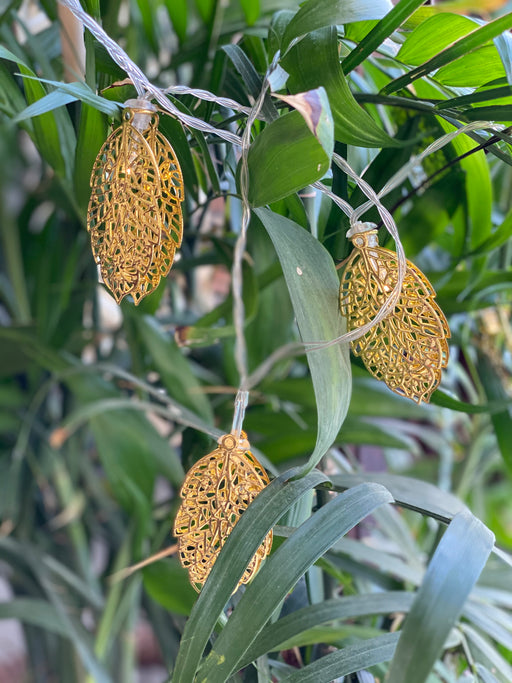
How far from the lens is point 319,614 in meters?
0.29

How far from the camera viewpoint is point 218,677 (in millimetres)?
219

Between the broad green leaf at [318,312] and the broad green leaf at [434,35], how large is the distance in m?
0.11

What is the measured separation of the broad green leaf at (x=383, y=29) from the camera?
0.78 ft

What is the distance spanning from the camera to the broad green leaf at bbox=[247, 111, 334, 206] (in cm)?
21

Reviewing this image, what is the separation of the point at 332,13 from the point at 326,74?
0.02 metres

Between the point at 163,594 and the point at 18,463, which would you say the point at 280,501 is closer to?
the point at 163,594

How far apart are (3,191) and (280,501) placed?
1.96ft

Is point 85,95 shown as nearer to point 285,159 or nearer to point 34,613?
point 285,159

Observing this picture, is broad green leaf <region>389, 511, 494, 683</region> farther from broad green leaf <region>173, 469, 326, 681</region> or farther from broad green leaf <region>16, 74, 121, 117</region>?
broad green leaf <region>16, 74, 121, 117</region>

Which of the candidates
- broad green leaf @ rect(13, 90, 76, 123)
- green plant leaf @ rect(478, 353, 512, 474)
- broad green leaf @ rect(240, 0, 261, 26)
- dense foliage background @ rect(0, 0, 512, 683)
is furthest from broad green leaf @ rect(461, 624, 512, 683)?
broad green leaf @ rect(240, 0, 261, 26)

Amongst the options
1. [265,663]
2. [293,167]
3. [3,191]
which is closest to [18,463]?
[3,191]

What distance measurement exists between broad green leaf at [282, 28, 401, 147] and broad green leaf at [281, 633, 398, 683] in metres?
0.24

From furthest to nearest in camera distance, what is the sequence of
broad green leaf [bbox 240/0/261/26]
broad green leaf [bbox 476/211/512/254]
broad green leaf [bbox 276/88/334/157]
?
broad green leaf [bbox 240/0/261/26] < broad green leaf [bbox 476/211/512/254] < broad green leaf [bbox 276/88/334/157]

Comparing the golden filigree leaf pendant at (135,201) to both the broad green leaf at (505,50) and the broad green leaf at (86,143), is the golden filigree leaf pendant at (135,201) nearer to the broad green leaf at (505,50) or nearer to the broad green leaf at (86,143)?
the broad green leaf at (86,143)
